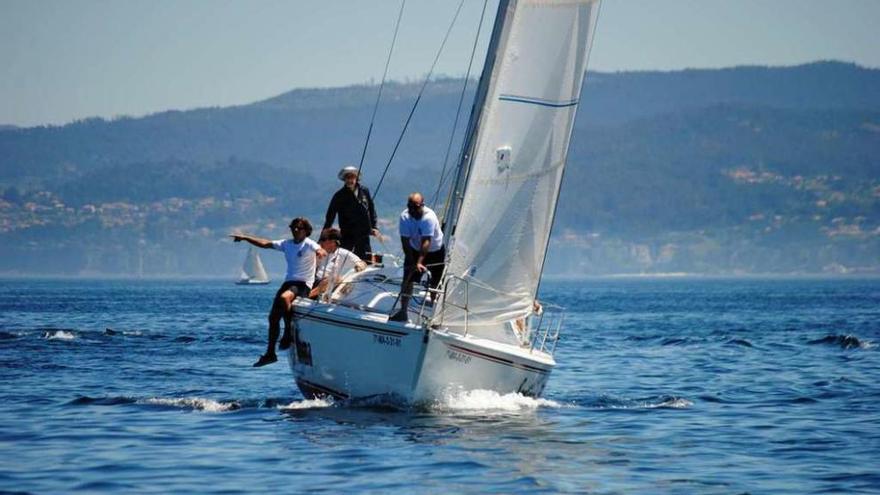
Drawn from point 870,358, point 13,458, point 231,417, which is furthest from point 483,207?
point 870,358

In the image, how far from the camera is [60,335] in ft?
145

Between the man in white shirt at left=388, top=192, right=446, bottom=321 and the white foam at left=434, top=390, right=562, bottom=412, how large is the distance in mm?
1332

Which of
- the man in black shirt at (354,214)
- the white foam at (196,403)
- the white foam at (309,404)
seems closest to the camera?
the white foam at (309,404)


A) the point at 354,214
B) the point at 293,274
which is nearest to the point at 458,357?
the point at 293,274

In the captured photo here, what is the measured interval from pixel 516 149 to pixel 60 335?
26.3m

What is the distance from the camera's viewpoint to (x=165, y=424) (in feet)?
68.7

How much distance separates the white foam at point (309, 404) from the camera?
73.4 ft

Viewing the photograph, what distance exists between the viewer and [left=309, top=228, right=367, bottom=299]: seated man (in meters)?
22.9

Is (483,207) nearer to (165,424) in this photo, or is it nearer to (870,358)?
(165,424)

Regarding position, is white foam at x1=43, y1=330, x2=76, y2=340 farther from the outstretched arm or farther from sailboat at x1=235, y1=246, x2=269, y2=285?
sailboat at x1=235, y1=246, x2=269, y2=285

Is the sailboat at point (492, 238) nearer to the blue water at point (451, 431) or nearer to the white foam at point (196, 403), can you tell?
the blue water at point (451, 431)

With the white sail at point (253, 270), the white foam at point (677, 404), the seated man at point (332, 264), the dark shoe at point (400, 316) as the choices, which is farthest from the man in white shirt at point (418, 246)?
the white sail at point (253, 270)

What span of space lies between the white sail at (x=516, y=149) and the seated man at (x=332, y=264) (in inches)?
95.1

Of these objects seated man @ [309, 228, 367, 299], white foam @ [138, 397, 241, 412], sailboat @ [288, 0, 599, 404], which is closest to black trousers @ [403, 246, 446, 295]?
sailboat @ [288, 0, 599, 404]
